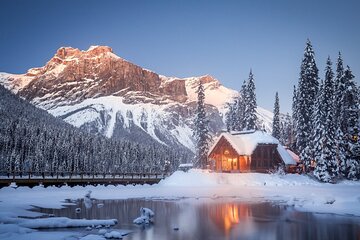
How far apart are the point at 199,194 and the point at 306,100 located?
31.7m

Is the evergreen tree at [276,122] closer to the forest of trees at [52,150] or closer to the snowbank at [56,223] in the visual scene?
the forest of trees at [52,150]

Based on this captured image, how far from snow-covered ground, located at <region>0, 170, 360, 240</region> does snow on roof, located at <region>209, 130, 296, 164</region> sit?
6.92 metres

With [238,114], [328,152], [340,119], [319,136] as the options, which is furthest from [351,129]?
[238,114]

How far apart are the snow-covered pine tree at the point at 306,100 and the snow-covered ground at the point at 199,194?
865 centimetres

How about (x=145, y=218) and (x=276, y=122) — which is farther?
(x=276, y=122)

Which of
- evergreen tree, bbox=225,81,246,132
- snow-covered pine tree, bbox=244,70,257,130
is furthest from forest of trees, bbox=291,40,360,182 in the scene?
evergreen tree, bbox=225,81,246,132

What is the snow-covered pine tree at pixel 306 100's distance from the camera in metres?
64.8

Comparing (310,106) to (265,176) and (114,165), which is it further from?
(114,165)

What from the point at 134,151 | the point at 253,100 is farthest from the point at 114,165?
the point at 253,100

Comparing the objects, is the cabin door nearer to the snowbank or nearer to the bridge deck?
the bridge deck

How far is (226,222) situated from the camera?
25375mm

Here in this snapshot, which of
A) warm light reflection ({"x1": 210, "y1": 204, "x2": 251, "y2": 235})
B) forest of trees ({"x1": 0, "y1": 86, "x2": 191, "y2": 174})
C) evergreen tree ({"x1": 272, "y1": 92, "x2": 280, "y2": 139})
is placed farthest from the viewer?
forest of trees ({"x1": 0, "y1": 86, "x2": 191, "y2": 174})

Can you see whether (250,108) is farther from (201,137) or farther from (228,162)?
(228,162)

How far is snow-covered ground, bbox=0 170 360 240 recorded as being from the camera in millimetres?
22438
